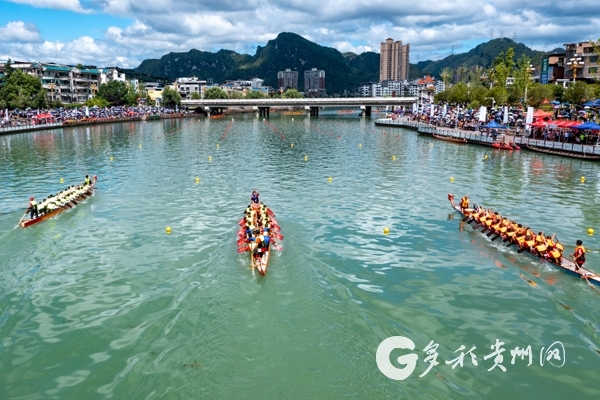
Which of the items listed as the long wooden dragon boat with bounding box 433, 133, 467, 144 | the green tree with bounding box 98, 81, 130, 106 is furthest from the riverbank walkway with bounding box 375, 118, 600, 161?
the green tree with bounding box 98, 81, 130, 106

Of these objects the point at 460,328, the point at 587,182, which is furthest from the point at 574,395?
the point at 587,182

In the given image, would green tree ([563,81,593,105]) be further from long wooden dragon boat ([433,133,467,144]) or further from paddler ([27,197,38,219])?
paddler ([27,197,38,219])

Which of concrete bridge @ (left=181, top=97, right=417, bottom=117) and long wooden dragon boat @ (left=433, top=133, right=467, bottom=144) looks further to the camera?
concrete bridge @ (left=181, top=97, right=417, bottom=117)

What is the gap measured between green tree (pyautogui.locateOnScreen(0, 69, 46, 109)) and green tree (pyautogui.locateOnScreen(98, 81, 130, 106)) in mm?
39509

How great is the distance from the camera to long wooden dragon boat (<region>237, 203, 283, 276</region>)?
19.4 m

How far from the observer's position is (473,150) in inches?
→ 2414

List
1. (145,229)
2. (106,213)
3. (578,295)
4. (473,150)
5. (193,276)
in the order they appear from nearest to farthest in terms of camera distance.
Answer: (578,295) < (193,276) < (145,229) < (106,213) < (473,150)

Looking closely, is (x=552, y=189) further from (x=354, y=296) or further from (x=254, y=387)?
(x=254, y=387)

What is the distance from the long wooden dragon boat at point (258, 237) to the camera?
63.6ft

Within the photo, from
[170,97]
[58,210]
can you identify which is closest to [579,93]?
[58,210]

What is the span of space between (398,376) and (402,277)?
688cm

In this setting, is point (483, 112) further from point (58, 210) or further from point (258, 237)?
point (58, 210)

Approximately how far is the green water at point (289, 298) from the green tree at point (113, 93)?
124379mm

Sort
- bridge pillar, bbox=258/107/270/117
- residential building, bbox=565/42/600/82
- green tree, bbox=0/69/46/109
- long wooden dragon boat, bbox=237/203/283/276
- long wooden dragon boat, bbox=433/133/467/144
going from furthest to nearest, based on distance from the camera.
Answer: bridge pillar, bbox=258/107/270/117, residential building, bbox=565/42/600/82, green tree, bbox=0/69/46/109, long wooden dragon boat, bbox=433/133/467/144, long wooden dragon boat, bbox=237/203/283/276
